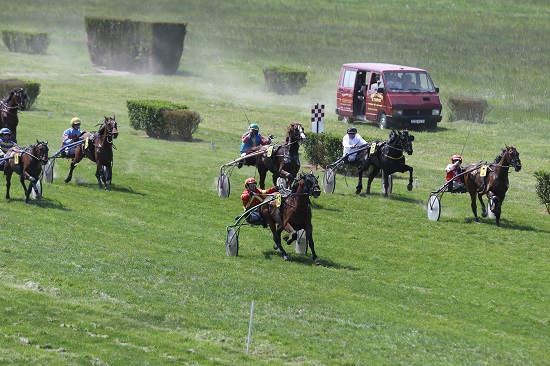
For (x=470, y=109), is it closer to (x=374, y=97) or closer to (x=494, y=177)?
(x=374, y=97)

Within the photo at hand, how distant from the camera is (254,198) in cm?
2197

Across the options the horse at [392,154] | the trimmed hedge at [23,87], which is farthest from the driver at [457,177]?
the trimmed hedge at [23,87]

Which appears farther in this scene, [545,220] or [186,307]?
[545,220]

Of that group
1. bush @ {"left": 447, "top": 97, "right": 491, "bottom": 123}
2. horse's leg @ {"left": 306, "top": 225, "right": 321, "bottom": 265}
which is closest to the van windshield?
bush @ {"left": 447, "top": 97, "right": 491, "bottom": 123}

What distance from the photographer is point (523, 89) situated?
54.3 m

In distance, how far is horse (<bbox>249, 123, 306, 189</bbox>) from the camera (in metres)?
25.4

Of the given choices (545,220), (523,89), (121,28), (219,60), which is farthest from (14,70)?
(545,220)

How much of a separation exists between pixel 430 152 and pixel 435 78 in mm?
20240

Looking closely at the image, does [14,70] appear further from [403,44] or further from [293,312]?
[293,312]

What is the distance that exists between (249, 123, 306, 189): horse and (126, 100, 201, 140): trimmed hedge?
13223mm

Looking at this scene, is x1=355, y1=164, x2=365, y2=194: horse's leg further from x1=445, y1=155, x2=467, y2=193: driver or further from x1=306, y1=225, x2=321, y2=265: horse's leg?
x1=306, y1=225, x2=321, y2=265: horse's leg

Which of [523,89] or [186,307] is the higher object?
[523,89]

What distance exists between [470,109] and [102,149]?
80.8ft

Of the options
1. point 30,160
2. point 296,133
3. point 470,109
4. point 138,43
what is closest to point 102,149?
point 30,160
